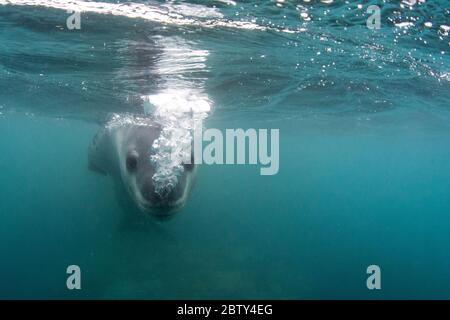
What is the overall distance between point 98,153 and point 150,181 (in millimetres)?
6694

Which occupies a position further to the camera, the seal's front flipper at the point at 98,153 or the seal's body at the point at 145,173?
the seal's front flipper at the point at 98,153

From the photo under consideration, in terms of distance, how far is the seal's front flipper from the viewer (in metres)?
13.1

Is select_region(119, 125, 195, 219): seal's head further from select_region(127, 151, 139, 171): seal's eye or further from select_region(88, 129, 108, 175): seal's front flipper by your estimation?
select_region(88, 129, 108, 175): seal's front flipper

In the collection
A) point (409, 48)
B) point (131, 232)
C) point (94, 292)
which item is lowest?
point (94, 292)

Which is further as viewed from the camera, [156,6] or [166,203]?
[156,6]

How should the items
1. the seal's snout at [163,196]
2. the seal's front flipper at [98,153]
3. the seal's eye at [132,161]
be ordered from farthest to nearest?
the seal's front flipper at [98,153] < the seal's eye at [132,161] < the seal's snout at [163,196]

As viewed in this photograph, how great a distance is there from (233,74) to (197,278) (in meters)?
8.32

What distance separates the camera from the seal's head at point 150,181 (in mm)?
7102

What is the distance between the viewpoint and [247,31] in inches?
409

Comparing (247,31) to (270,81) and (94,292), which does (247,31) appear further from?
(94,292)

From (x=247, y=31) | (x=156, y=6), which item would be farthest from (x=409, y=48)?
A: (x=156, y=6)

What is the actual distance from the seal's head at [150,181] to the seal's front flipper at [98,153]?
3740 mm

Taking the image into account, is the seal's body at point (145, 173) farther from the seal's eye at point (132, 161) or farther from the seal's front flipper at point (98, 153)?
the seal's front flipper at point (98, 153)

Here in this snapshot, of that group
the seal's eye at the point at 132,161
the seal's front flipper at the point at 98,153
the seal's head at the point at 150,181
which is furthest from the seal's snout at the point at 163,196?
the seal's front flipper at the point at 98,153
